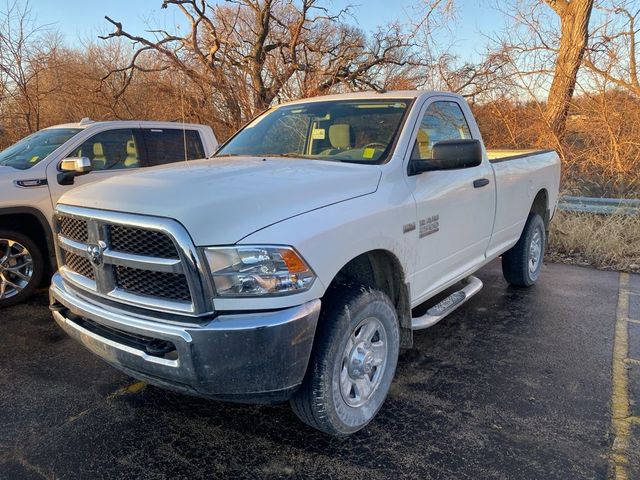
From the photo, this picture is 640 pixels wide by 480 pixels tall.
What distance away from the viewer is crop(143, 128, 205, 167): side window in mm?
6094

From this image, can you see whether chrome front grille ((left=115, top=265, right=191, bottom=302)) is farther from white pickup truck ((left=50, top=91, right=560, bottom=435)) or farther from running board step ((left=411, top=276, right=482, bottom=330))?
running board step ((left=411, top=276, right=482, bottom=330))

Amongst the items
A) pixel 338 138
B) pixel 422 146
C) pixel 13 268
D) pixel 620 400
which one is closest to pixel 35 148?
pixel 13 268

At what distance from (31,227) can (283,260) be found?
162 inches

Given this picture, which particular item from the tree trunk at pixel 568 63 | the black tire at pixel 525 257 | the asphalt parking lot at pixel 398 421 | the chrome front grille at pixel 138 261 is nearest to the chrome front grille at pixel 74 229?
the chrome front grille at pixel 138 261

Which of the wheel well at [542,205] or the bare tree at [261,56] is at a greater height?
the bare tree at [261,56]

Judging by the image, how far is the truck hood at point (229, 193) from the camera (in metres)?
2.17

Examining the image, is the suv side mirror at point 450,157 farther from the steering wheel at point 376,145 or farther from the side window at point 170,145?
the side window at point 170,145

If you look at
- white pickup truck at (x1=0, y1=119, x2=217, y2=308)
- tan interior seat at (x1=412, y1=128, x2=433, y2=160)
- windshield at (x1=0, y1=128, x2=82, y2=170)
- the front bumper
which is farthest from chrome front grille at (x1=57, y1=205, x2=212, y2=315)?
windshield at (x1=0, y1=128, x2=82, y2=170)

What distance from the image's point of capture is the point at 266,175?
272 centimetres

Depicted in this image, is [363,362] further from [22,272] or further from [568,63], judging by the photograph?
[568,63]

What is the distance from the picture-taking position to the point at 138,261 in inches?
89.7

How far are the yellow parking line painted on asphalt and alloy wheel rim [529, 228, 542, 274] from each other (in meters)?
0.97

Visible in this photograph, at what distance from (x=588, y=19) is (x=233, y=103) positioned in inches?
319

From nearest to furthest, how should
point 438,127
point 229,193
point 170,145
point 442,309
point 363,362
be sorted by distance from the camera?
point 229,193, point 363,362, point 442,309, point 438,127, point 170,145
